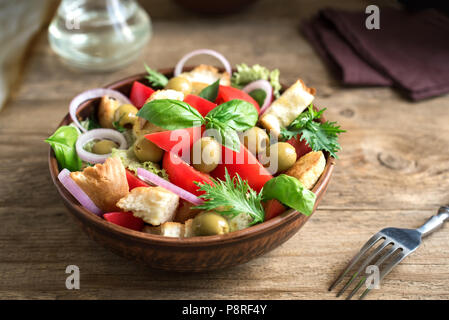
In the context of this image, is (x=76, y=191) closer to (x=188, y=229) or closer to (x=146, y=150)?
(x=146, y=150)

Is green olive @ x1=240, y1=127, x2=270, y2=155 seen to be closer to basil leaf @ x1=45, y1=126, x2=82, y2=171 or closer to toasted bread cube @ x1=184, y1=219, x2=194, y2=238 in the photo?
toasted bread cube @ x1=184, y1=219, x2=194, y2=238

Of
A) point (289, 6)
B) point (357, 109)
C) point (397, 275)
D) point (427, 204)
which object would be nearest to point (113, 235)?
point (397, 275)

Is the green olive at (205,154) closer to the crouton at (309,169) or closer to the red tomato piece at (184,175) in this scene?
the red tomato piece at (184,175)

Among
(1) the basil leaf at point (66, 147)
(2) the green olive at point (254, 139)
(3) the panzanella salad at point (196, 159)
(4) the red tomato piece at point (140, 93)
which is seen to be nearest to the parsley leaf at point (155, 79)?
(4) the red tomato piece at point (140, 93)

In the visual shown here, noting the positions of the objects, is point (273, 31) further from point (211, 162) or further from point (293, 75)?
point (211, 162)

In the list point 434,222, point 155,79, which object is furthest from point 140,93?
point 434,222
